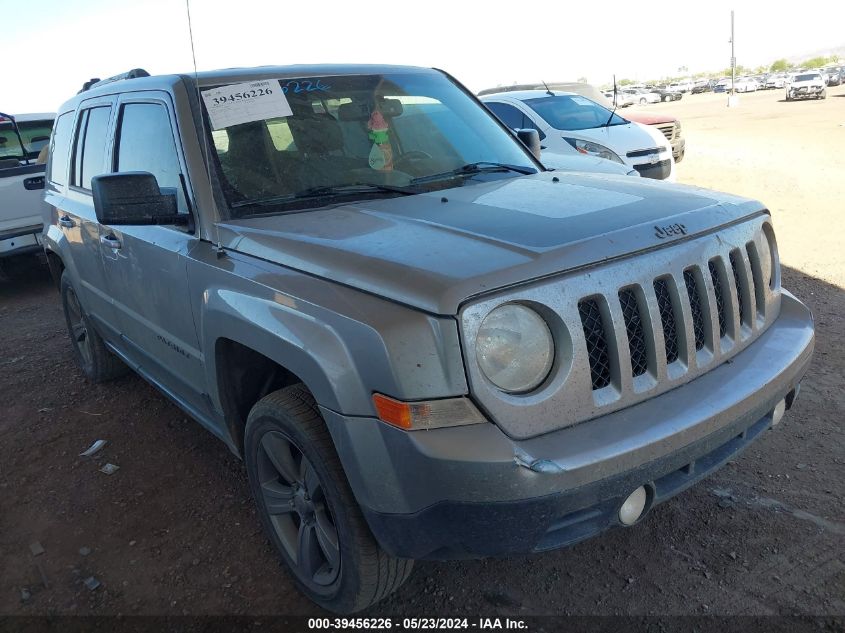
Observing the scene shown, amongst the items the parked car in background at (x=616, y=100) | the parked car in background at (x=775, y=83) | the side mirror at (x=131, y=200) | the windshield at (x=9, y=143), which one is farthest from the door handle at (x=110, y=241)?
the parked car in background at (x=775, y=83)

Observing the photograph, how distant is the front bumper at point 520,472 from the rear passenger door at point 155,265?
1229mm

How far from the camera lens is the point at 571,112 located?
1048cm

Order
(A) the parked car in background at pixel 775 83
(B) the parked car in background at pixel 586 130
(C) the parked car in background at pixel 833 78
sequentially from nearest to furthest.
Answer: (B) the parked car in background at pixel 586 130 < (C) the parked car in background at pixel 833 78 < (A) the parked car in background at pixel 775 83

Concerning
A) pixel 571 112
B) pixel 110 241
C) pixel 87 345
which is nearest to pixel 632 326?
pixel 110 241

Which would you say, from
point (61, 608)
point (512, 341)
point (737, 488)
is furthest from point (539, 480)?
point (61, 608)

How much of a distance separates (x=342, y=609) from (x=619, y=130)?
9.04m

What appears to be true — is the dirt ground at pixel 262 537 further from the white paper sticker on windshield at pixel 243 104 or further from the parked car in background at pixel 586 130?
the parked car in background at pixel 586 130

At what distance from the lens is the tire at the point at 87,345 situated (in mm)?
4848

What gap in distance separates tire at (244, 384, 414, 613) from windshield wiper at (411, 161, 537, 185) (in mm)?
1176

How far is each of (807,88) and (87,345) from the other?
4059 centimetres

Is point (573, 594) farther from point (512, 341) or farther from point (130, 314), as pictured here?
point (130, 314)

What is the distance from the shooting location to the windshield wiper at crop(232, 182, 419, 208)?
9.39 feet

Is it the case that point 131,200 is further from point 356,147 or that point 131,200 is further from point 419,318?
point 419,318

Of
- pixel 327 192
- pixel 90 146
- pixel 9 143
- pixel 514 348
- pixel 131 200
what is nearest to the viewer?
pixel 514 348
